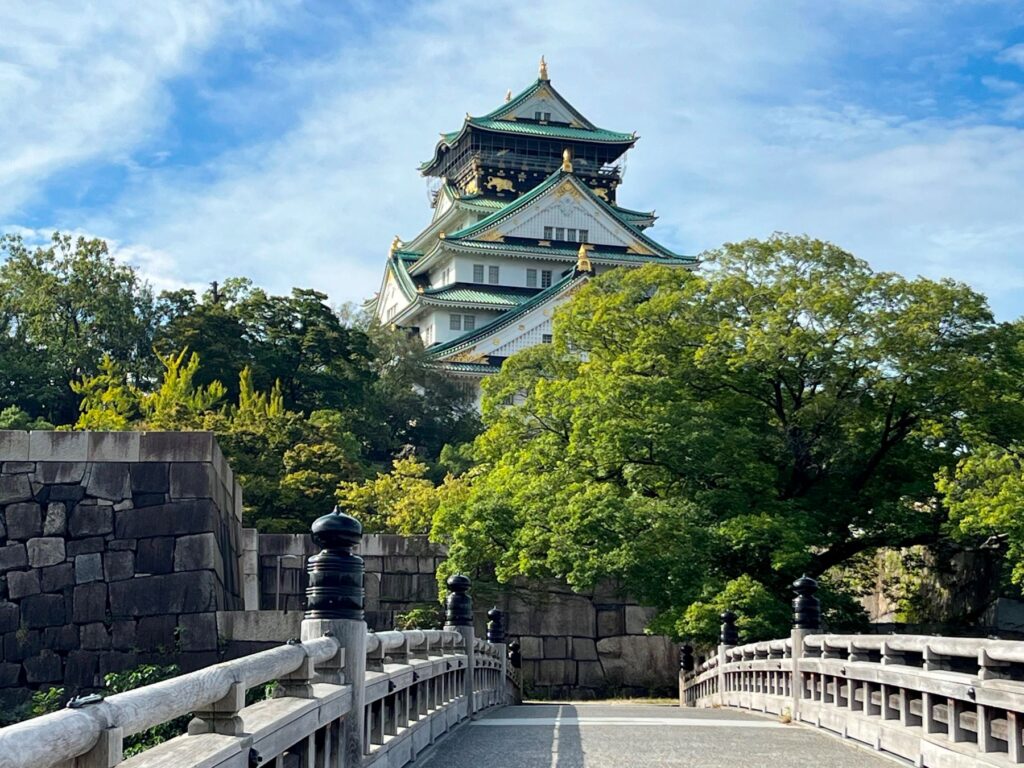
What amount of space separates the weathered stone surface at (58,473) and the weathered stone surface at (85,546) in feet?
2.78

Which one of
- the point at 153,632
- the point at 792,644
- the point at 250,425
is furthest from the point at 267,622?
the point at 250,425

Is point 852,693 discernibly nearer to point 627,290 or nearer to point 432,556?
point 627,290

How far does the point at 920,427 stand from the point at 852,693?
37.9ft

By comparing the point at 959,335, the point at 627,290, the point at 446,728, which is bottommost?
the point at 446,728

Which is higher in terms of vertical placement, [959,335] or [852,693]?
[959,335]

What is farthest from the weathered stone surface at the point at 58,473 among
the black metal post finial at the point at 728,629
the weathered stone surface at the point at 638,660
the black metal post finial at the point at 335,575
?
the black metal post finial at the point at 335,575

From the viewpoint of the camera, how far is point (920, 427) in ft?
71.0

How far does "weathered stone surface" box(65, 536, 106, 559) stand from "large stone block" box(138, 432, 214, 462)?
1.25 m

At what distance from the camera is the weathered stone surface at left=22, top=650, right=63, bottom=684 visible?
18.8m

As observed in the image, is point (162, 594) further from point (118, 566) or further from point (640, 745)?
point (640, 745)

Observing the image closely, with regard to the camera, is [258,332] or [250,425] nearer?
[250,425]

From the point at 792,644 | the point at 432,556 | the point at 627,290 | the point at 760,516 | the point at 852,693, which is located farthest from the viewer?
the point at 432,556

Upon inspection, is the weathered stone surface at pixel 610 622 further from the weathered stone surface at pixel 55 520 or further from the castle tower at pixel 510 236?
the castle tower at pixel 510 236

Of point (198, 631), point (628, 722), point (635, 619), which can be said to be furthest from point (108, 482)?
point (635, 619)
